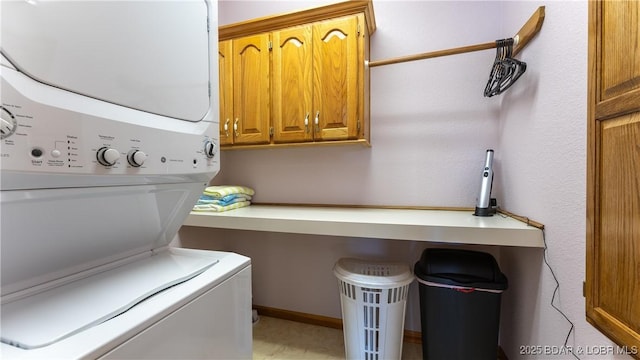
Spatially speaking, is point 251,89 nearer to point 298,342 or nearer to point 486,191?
point 486,191

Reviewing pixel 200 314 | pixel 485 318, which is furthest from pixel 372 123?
pixel 200 314

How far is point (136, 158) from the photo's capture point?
2.05 feet

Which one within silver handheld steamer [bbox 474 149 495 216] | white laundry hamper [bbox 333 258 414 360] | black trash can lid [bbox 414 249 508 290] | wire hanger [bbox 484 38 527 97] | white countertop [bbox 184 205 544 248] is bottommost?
white laundry hamper [bbox 333 258 414 360]

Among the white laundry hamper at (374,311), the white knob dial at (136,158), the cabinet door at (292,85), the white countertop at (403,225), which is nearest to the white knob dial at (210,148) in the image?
the white knob dial at (136,158)

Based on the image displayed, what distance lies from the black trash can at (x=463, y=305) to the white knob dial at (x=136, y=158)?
1.34 metres

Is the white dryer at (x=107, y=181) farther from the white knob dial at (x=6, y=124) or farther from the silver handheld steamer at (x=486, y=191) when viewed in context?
the silver handheld steamer at (x=486, y=191)

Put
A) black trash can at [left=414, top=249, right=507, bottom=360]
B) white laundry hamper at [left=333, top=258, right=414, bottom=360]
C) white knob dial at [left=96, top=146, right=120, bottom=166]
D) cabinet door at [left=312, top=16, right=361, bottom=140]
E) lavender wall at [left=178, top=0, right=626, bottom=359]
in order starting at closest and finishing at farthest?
1. white knob dial at [left=96, top=146, right=120, bottom=166]
2. lavender wall at [left=178, top=0, right=626, bottom=359]
3. black trash can at [left=414, top=249, right=507, bottom=360]
4. white laundry hamper at [left=333, top=258, right=414, bottom=360]
5. cabinet door at [left=312, top=16, right=361, bottom=140]

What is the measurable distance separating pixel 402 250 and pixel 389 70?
1.23 metres

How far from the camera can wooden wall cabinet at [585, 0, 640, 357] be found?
604 millimetres

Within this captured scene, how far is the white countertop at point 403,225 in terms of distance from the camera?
117 centimetres

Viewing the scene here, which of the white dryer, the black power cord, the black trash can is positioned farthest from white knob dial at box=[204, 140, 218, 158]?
the black power cord

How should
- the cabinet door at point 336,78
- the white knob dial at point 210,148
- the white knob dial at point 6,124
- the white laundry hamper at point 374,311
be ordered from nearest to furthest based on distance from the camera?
the white knob dial at point 6,124
the white knob dial at point 210,148
the white laundry hamper at point 374,311
the cabinet door at point 336,78

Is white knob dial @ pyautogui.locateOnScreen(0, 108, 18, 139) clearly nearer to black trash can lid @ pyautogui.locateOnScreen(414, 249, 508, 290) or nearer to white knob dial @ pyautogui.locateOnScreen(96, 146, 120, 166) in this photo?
white knob dial @ pyautogui.locateOnScreen(96, 146, 120, 166)

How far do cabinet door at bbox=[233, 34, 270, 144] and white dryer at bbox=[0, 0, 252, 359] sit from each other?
0.89 meters
